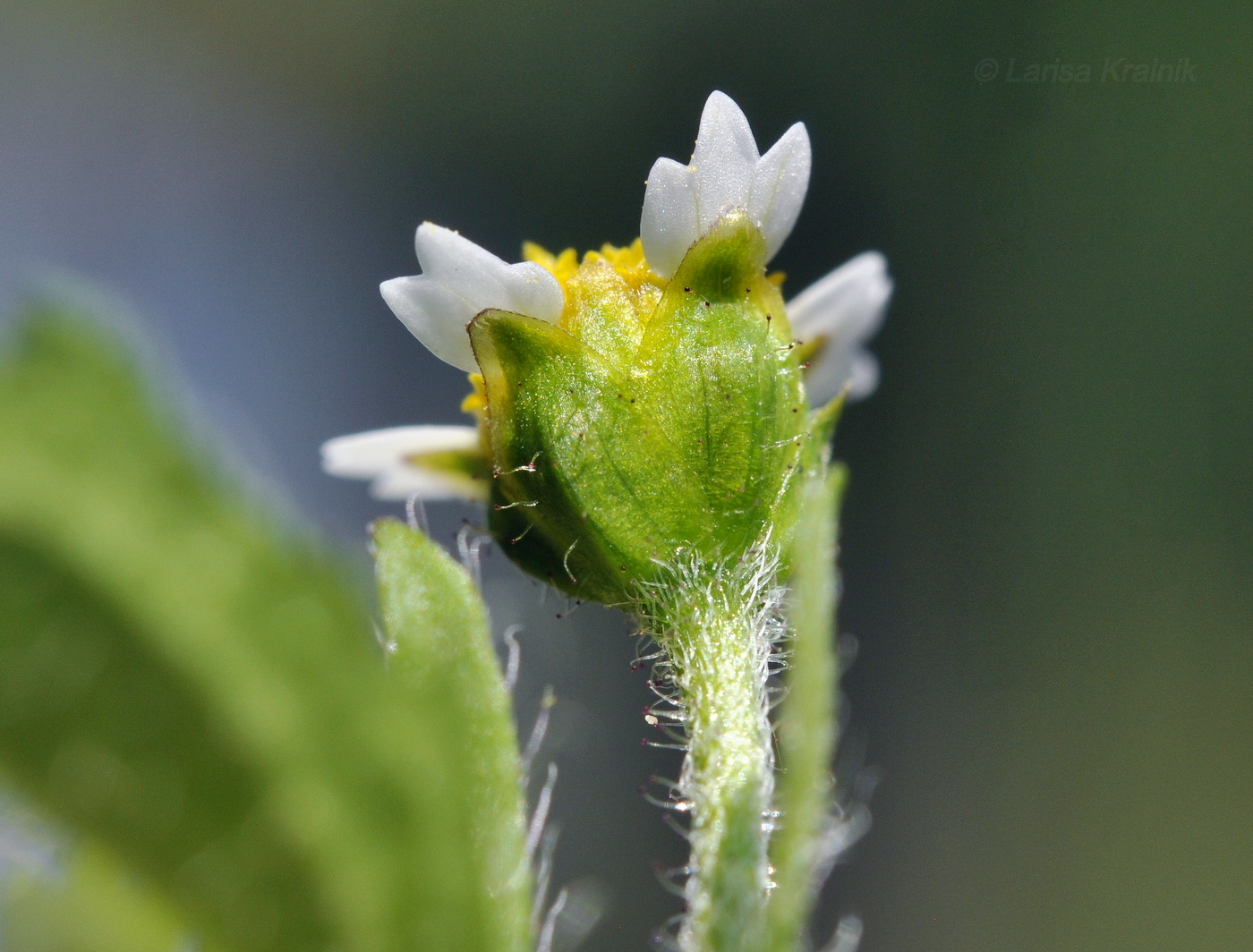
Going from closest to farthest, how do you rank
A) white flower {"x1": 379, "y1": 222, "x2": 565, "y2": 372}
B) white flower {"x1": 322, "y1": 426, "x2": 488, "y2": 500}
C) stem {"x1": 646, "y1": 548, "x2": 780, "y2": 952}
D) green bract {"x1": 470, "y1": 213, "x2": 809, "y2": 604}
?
1. stem {"x1": 646, "y1": 548, "x2": 780, "y2": 952}
2. green bract {"x1": 470, "y1": 213, "x2": 809, "y2": 604}
3. white flower {"x1": 379, "y1": 222, "x2": 565, "y2": 372}
4. white flower {"x1": 322, "y1": 426, "x2": 488, "y2": 500}

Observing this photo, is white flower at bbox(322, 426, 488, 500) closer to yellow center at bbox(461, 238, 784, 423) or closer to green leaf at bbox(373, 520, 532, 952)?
yellow center at bbox(461, 238, 784, 423)

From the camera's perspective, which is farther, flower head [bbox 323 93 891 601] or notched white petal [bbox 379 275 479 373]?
notched white petal [bbox 379 275 479 373]

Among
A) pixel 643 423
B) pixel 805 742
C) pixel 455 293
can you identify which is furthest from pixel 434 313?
pixel 805 742

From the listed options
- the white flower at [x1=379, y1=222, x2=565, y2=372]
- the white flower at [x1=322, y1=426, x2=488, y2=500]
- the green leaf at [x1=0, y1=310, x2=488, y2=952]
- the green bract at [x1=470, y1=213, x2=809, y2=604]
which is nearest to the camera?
the green leaf at [x1=0, y1=310, x2=488, y2=952]

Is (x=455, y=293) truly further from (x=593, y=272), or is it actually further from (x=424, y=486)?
(x=424, y=486)

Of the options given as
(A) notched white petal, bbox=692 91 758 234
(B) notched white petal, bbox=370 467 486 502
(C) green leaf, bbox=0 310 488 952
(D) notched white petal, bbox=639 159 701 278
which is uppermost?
(A) notched white petal, bbox=692 91 758 234

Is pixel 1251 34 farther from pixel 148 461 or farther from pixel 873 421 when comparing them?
pixel 148 461

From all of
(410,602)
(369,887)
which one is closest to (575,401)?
(410,602)

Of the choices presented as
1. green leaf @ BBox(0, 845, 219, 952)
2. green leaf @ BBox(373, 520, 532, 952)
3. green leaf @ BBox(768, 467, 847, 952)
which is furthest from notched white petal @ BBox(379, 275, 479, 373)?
green leaf @ BBox(0, 845, 219, 952)

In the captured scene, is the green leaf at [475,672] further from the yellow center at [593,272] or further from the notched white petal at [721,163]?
the notched white petal at [721,163]
